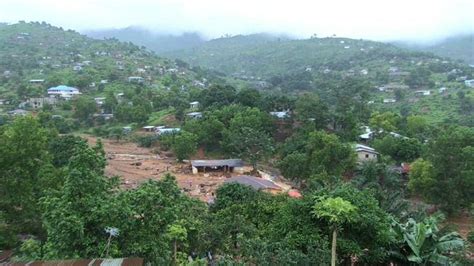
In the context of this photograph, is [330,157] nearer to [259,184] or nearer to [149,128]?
[259,184]

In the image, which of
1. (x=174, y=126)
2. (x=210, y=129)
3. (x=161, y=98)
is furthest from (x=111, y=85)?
(x=210, y=129)

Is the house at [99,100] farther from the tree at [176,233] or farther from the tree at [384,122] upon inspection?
the tree at [176,233]

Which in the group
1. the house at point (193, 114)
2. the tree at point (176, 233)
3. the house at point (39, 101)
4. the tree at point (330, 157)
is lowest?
the house at point (39, 101)

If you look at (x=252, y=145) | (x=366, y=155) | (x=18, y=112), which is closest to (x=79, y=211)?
(x=252, y=145)

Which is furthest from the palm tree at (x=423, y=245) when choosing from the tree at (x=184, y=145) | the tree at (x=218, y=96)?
the tree at (x=218, y=96)

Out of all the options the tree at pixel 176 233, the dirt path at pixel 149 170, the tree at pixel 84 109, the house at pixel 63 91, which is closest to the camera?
the tree at pixel 176 233

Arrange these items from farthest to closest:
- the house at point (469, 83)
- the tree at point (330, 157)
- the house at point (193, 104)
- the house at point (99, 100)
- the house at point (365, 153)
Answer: the house at point (469, 83), the house at point (99, 100), the house at point (193, 104), the house at point (365, 153), the tree at point (330, 157)
